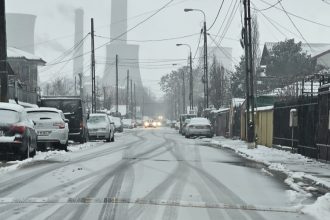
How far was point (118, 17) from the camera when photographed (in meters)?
174

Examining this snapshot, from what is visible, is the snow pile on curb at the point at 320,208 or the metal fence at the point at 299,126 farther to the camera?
the metal fence at the point at 299,126

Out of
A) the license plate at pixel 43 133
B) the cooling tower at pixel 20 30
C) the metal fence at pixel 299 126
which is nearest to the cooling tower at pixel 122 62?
the cooling tower at pixel 20 30

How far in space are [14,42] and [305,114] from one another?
8551cm

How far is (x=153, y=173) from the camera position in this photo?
14.2 meters

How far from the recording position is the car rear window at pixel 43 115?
73.5 feet

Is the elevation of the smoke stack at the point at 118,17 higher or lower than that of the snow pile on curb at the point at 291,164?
higher

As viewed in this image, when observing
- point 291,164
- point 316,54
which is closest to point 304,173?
point 291,164

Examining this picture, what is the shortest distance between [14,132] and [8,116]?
588 mm

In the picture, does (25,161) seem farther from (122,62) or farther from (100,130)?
(122,62)

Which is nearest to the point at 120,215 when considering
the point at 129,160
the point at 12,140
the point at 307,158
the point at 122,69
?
the point at 12,140

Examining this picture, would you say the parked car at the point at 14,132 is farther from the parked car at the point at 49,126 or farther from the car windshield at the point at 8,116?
the parked car at the point at 49,126

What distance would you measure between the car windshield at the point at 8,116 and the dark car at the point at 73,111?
11035 millimetres

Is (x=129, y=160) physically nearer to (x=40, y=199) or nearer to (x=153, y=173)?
(x=153, y=173)

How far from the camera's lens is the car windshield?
1661 cm
